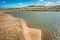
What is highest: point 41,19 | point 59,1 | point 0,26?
point 59,1

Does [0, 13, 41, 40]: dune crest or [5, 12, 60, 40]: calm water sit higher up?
[5, 12, 60, 40]: calm water

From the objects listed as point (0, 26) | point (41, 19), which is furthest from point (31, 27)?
point (0, 26)

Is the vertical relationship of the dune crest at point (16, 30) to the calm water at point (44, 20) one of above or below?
below

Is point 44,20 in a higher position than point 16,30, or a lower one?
higher

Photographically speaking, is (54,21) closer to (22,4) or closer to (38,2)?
(38,2)

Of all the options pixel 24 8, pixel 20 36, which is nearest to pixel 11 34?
pixel 20 36

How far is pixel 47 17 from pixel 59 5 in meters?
0.30

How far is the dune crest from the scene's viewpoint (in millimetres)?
1947

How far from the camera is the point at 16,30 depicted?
2.02 m

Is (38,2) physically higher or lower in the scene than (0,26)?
higher

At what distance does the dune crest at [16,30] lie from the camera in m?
1.95

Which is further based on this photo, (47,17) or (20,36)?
(47,17)

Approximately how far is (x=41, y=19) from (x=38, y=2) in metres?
0.32

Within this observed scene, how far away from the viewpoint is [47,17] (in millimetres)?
2070
